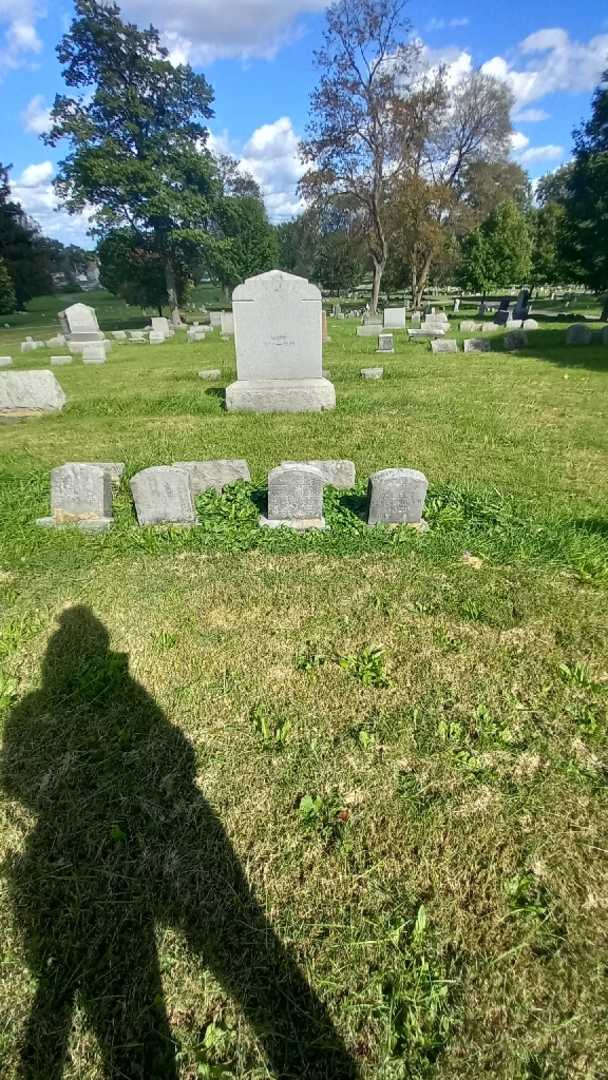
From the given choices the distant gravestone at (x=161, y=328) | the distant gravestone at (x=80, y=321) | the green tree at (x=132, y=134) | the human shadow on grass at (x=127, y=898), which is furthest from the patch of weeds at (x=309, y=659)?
the green tree at (x=132, y=134)

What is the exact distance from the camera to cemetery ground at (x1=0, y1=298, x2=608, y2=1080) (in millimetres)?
1600

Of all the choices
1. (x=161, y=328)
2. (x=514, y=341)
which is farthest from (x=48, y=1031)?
(x=161, y=328)

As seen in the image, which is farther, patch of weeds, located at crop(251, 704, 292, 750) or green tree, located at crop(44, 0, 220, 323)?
green tree, located at crop(44, 0, 220, 323)

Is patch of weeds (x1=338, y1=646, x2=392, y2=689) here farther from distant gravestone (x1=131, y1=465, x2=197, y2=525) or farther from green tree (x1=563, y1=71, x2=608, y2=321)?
green tree (x1=563, y1=71, x2=608, y2=321)

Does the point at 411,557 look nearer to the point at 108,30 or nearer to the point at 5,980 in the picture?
the point at 5,980

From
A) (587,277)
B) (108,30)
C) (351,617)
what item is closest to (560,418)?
(351,617)

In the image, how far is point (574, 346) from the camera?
15836 mm

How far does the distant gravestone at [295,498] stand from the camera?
4.40m

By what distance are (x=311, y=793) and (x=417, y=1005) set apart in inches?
32.3

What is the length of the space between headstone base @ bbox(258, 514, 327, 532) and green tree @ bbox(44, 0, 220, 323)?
32829 millimetres

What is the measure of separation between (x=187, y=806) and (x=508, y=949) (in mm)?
1338

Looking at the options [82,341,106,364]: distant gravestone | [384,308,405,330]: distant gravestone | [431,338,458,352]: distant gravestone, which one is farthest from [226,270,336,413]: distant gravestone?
[384,308,405,330]: distant gravestone

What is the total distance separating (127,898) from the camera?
1903mm

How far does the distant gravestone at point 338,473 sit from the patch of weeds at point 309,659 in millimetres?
2463
